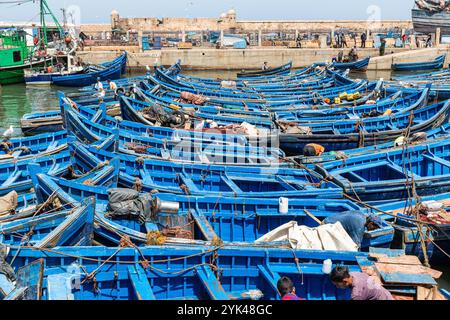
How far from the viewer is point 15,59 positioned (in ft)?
125

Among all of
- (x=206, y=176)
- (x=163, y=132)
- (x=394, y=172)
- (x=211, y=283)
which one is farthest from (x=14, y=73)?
(x=211, y=283)

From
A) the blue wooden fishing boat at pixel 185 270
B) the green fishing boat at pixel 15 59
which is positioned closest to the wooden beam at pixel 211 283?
the blue wooden fishing boat at pixel 185 270

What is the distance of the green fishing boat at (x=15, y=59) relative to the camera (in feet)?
123

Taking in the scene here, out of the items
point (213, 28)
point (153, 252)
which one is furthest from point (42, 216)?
point (213, 28)

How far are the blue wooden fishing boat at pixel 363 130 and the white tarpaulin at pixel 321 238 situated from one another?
8251 mm

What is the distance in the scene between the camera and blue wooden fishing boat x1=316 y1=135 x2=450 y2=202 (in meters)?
12.5

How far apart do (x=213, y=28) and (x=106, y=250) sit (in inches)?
2279

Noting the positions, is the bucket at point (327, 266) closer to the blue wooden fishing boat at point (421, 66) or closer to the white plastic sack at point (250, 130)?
the white plastic sack at point (250, 130)

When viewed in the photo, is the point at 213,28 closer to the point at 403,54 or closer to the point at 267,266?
the point at 403,54

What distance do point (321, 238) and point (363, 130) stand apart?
9.98 meters

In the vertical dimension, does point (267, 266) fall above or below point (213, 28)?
below

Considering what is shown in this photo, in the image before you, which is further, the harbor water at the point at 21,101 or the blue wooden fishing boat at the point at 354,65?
the blue wooden fishing boat at the point at 354,65

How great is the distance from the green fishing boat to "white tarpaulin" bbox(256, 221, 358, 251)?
33689 millimetres

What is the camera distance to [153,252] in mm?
8609
